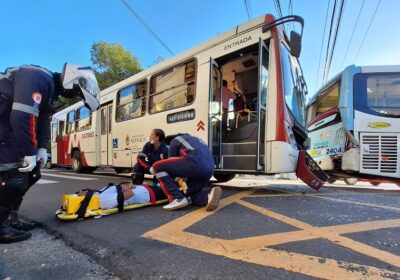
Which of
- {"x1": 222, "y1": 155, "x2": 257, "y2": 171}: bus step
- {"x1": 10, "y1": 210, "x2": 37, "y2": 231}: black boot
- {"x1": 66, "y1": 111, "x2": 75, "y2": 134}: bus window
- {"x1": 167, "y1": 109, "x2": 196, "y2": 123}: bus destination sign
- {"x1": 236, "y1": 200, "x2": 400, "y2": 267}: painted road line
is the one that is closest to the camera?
{"x1": 236, "y1": 200, "x2": 400, "y2": 267}: painted road line

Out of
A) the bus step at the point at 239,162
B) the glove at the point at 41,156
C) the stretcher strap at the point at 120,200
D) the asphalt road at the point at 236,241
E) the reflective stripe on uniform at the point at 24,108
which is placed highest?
the reflective stripe on uniform at the point at 24,108

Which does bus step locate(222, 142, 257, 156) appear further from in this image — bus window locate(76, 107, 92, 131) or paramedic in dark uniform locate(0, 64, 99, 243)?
bus window locate(76, 107, 92, 131)

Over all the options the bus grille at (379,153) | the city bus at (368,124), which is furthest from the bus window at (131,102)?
the bus grille at (379,153)

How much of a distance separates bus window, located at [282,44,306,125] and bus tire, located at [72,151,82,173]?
795 cm

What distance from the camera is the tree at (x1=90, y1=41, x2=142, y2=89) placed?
28266 mm

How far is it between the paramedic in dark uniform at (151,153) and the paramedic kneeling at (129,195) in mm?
1350

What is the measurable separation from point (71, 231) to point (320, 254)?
2145 mm

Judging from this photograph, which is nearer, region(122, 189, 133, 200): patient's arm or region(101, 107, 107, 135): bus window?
region(122, 189, 133, 200): patient's arm

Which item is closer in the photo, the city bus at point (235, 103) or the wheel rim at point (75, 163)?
the city bus at point (235, 103)

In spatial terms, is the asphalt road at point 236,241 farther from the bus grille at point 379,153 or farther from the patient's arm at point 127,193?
the bus grille at point 379,153

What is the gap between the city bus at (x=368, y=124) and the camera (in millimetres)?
6359

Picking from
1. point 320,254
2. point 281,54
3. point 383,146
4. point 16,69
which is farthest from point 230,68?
point 320,254

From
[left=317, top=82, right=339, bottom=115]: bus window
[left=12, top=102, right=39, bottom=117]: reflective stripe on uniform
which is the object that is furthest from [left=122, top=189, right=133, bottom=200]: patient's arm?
[left=317, top=82, right=339, bottom=115]: bus window

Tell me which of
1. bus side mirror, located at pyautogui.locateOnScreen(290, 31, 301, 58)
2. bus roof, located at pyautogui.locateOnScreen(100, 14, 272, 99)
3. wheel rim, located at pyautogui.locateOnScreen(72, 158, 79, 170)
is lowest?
wheel rim, located at pyautogui.locateOnScreen(72, 158, 79, 170)
